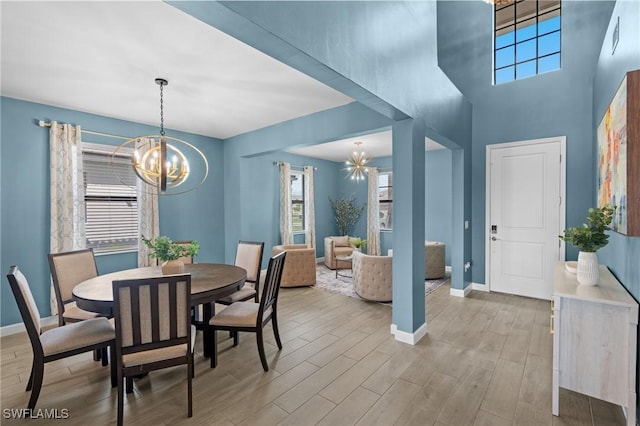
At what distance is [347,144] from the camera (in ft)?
20.3

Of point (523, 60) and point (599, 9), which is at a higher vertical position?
point (599, 9)

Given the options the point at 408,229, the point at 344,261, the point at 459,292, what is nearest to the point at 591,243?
the point at 408,229

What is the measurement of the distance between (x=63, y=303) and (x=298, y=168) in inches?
203

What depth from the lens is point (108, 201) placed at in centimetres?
437

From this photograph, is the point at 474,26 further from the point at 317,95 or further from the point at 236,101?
the point at 236,101

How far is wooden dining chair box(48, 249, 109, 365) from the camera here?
2750 mm

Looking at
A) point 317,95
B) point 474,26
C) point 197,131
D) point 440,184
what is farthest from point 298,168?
point 474,26

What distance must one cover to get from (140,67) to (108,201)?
2.41 metres

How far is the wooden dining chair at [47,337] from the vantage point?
1954 millimetres

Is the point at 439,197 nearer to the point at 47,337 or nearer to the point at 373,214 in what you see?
the point at 373,214

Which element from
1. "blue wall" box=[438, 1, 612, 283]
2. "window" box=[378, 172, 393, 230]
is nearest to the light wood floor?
"blue wall" box=[438, 1, 612, 283]

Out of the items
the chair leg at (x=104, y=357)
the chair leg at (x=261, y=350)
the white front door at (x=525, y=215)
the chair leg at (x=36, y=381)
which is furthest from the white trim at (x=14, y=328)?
the white front door at (x=525, y=215)

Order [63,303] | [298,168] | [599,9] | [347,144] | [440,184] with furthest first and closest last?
[298,168], [440,184], [347,144], [599,9], [63,303]

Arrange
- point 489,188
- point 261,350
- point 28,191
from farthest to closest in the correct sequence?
point 489,188
point 28,191
point 261,350
